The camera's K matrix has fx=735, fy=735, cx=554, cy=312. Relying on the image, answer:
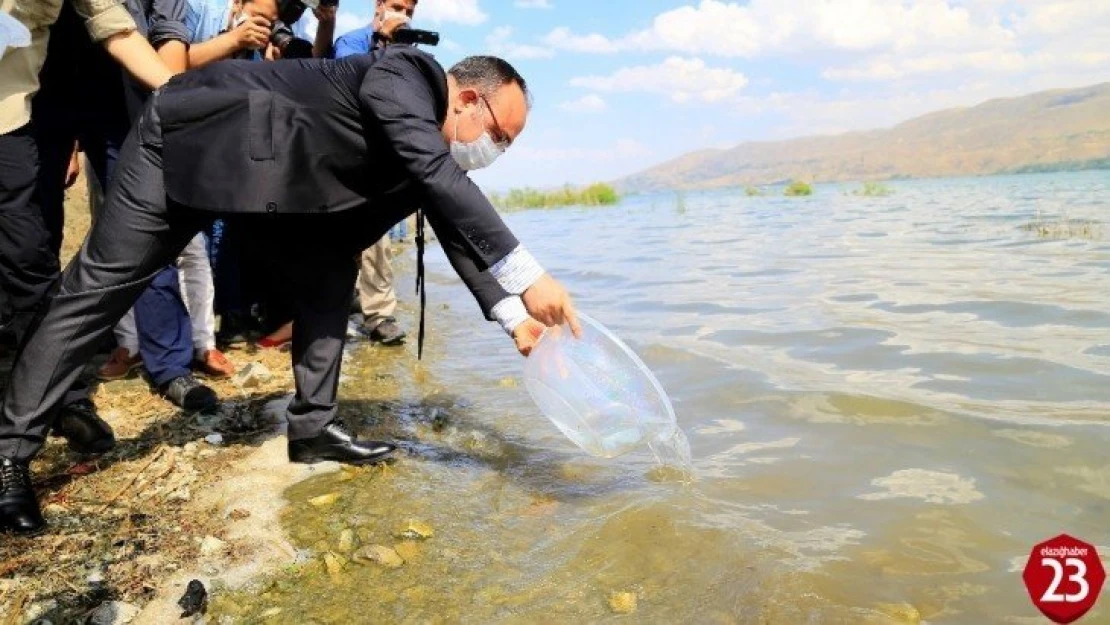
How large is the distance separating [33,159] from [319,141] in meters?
1.26

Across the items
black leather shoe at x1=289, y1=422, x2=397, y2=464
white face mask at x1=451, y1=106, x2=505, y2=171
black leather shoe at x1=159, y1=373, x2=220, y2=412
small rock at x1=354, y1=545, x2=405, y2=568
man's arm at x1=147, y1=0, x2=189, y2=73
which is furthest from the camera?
black leather shoe at x1=159, y1=373, x2=220, y2=412

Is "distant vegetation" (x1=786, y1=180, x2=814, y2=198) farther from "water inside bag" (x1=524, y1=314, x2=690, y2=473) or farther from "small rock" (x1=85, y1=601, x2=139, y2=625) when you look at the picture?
"small rock" (x1=85, y1=601, x2=139, y2=625)

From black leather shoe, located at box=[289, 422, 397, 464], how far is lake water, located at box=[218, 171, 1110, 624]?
11cm

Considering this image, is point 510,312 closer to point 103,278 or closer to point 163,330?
point 103,278

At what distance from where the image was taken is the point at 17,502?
2.14 m

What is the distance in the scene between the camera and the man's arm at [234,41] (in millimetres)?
3176

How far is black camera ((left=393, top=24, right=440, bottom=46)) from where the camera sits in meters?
2.65

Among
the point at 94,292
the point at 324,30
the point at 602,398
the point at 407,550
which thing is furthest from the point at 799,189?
the point at 94,292

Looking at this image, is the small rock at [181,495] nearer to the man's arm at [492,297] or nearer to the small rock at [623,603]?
the man's arm at [492,297]

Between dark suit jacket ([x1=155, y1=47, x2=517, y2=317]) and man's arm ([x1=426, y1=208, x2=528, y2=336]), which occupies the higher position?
dark suit jacket ([x1=155, y1=47, x2=517, y2=317])

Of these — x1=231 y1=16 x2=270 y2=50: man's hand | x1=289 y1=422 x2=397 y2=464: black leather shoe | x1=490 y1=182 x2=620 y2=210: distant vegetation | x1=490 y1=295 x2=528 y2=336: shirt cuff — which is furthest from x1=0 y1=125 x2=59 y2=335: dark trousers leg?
x1=490 y1=182 x2=620 y2=210: distant vegetation

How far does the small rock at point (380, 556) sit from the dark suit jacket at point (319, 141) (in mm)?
844

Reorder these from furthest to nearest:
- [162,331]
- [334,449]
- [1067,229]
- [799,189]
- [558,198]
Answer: [558,198]
[799,189]
[1067,229]
[162,331]
[334,449]

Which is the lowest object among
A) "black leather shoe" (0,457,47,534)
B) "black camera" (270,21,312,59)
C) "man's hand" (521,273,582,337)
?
"black leather shoe" (0,457,47,534)
